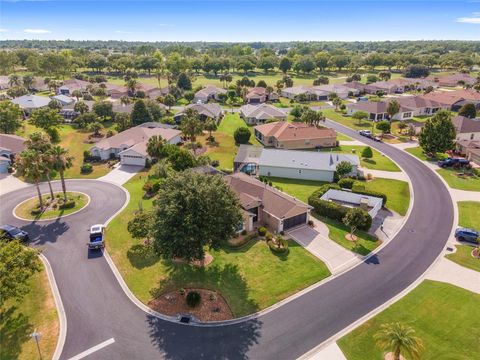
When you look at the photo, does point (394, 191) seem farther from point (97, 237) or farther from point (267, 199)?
point (97, 237)

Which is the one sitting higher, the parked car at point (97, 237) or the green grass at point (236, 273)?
the parked car at point (97, 237)

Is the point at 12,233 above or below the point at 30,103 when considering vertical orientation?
below

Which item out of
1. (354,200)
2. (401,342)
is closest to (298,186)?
(354,200)

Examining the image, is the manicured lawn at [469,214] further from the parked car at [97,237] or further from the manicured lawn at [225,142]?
the parked car at [97,237]

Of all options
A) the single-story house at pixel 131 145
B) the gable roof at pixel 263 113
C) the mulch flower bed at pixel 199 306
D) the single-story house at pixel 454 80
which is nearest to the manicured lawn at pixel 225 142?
the gable roof at pixel 263 113

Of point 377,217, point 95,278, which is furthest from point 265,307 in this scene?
point 377,217
